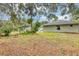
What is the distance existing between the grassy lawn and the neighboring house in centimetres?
6

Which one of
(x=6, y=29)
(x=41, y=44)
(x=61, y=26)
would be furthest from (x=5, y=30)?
(x=61, y=26)

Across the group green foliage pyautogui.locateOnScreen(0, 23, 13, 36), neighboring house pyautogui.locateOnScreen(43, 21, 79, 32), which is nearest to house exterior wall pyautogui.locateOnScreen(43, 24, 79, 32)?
neighboring house pyautogui.locateOnScreen(43, 21, 79, 32)

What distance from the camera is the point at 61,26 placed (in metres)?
2.91

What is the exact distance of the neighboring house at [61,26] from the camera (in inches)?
113

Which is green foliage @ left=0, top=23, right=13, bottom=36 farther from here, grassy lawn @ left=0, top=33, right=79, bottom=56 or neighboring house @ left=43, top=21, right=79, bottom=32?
neighboring house @ left=43, top=21, right=79, bottom=32

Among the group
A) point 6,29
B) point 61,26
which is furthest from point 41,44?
point 6,29

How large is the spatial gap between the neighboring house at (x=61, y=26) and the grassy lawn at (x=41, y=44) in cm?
6

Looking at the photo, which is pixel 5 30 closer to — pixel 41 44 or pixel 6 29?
pixel 6 29

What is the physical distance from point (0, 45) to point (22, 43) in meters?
0.29

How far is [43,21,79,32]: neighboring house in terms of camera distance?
2875 millimetres

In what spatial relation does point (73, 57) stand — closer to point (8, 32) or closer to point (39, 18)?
point (39, 18)

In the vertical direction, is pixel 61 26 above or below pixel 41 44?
above

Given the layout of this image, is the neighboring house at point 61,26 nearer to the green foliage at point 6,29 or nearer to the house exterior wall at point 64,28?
the house exterior wall at point 64,28

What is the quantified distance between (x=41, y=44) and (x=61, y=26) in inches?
14.1
